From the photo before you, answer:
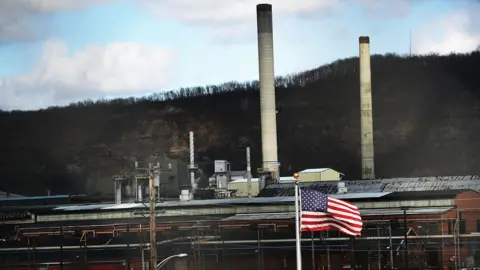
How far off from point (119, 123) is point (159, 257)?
98.9 meters

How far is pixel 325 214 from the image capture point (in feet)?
102

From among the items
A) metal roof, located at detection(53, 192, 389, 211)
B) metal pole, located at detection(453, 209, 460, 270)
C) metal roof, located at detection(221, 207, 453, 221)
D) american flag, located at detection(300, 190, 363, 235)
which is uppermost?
american flag, located at detection(300, 190, 363, 235)

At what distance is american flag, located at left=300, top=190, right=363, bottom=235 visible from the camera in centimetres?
3017

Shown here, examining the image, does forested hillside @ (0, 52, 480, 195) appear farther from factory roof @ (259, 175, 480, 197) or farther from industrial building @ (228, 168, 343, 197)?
factory roof @ (259, 175, 480, 197)

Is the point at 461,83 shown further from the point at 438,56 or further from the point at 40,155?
the point at 40,155

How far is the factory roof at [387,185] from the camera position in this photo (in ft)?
247

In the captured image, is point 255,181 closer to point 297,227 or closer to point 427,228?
point 427,228

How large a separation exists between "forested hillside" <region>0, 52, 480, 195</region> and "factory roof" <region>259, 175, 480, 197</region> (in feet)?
135

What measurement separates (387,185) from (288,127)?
248 ft

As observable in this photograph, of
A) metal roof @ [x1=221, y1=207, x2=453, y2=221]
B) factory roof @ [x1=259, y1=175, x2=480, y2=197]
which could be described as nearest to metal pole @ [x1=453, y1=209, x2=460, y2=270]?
metal roof @ [x1=221, y1=207, x2=453, y2=221]

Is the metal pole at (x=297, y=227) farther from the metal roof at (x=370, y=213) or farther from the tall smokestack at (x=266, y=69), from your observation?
the tall smokestack at (x=266, y=69)

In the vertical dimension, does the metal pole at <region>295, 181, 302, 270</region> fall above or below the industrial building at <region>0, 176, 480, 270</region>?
above

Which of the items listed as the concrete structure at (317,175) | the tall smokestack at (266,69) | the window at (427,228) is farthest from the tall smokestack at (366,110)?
the window at (427,228)

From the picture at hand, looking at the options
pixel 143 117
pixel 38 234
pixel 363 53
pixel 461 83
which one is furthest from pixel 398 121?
pixel 38 234
